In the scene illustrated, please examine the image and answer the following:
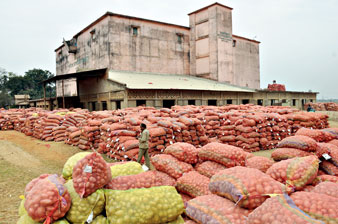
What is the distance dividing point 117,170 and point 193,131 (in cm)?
550

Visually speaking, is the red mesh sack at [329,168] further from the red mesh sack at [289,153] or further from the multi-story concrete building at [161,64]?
the multi-story concrete building at [161,64]

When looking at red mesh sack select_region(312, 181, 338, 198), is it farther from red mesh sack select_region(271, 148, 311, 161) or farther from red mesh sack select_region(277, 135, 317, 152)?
red mesh sack select_region(277, 135, 317, 152)

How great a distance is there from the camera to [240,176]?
2.48 metres

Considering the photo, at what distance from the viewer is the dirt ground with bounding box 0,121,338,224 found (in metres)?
4.62

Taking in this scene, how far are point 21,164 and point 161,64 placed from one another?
1921 centimetres

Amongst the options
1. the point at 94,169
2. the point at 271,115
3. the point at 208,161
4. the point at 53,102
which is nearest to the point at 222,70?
the point at 271,115

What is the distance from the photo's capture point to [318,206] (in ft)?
6.14

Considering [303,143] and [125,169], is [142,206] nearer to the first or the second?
[125,169]

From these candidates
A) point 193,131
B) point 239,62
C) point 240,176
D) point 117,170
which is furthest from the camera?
point 239,62

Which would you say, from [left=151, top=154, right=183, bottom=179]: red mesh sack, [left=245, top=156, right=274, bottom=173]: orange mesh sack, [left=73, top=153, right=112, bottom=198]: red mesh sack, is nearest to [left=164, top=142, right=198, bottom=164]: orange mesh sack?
[left=151, top=154, right=183, bottom=179]: red mesh sack

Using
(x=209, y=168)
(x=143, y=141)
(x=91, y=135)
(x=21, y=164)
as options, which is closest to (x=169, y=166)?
(x=209, y=168)

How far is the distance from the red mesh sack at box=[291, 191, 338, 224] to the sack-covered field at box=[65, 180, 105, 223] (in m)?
2.00

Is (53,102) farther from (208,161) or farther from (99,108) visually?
(208,161)

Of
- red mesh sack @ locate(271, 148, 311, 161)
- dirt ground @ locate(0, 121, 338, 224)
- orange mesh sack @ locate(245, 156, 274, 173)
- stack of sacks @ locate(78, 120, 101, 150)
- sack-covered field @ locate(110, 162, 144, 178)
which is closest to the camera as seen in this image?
sack-covered field @ locate(110, 162, 144, 178)
